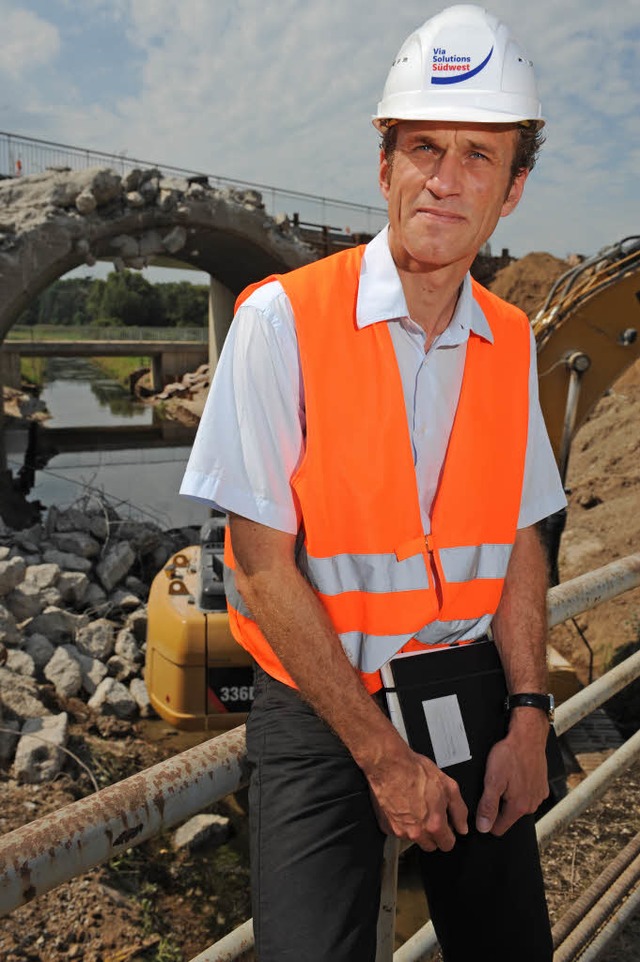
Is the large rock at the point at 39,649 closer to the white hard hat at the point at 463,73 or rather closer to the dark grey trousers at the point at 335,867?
the dark grey trousers at the point at 335,867

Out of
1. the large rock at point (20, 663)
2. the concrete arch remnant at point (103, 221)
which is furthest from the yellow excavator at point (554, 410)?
the concrete arch remnant at point (103, 221)

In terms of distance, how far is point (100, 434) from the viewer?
33469mm

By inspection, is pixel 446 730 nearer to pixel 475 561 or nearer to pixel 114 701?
pixel 475 561

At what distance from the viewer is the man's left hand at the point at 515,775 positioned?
5.47 feet

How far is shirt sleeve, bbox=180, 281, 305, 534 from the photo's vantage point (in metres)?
1.57

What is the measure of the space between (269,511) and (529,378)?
797 mm

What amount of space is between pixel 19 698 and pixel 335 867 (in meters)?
7.00

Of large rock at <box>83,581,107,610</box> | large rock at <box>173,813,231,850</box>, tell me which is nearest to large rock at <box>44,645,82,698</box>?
large rock at <box>83,581,107,610</box>

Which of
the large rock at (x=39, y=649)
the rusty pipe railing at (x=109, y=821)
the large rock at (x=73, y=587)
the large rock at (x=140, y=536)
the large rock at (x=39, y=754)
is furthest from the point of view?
the large rock at (x=140, y=536)

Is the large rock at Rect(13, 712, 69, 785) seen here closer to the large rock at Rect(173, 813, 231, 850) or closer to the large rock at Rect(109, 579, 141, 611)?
the large rock at Rect(173, 813, 231, 850)

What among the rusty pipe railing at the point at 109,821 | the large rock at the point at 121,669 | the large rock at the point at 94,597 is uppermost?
the rusty pipe railing at the point at 109,821

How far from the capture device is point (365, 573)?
165cm

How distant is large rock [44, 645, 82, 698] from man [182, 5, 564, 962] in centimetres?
740

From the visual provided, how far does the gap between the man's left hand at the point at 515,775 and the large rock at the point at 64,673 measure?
7.54m
